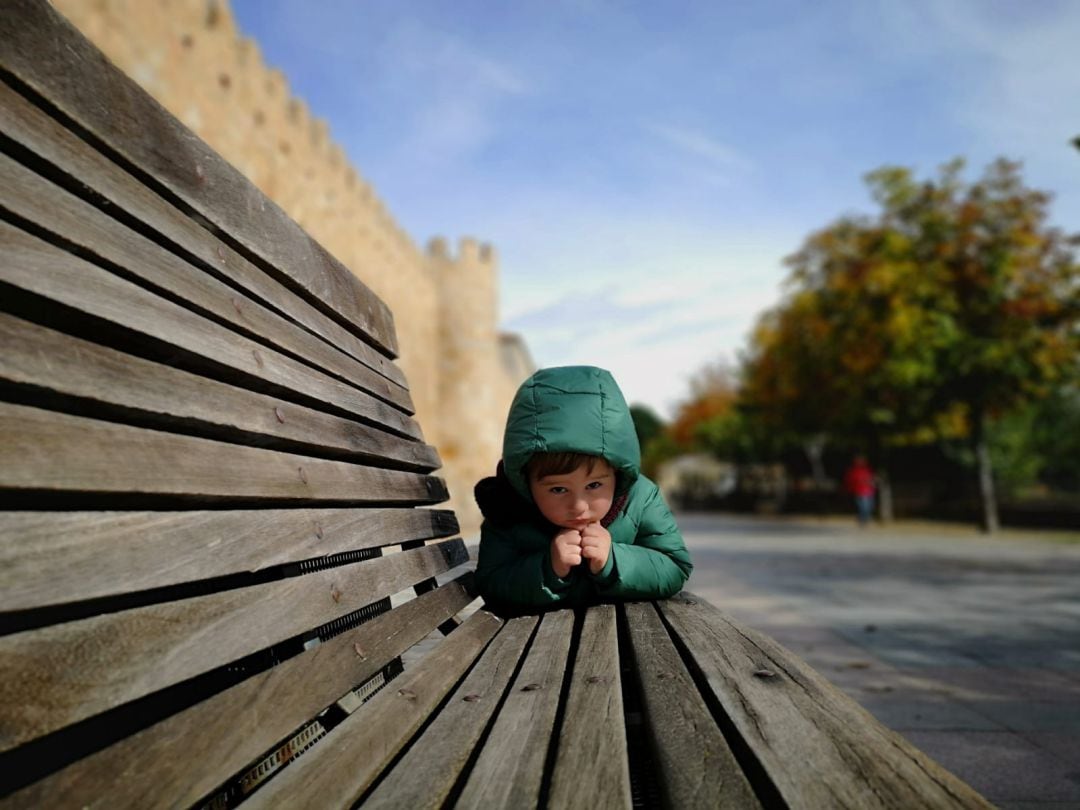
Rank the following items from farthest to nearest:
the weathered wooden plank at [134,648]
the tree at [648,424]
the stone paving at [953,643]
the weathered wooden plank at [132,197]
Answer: the tree at [648,424]
the stone paving at [953,643]
the weathered wooden plank at [132,197]
the weathered wooden plank at [134,648]

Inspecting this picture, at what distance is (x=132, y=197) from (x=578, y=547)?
134cm

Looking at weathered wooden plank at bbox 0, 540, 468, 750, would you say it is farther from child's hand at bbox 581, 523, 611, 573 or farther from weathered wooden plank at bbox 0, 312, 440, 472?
child's hand at bbox 581, 523, 611, 573

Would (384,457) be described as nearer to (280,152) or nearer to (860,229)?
(280,152)

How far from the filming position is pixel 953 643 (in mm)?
4621

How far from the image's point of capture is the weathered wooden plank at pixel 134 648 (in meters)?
0.81

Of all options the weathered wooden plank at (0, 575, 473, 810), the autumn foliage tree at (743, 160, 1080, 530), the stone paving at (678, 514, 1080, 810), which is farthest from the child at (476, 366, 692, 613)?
the autumn foliage tree at (743, 160, 1080, 530)

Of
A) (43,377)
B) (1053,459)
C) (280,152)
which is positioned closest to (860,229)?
(280,152)

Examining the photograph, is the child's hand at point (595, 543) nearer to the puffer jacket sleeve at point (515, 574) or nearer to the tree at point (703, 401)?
the puffer jacket sleeve at point (515, 574)

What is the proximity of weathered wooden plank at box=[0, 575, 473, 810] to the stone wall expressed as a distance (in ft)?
19.2

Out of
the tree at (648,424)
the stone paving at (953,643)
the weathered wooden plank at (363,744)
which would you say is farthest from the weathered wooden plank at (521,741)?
the tree at (648,424)

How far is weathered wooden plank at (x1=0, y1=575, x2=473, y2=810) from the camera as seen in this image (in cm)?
84

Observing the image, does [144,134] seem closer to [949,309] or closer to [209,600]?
[209,600]

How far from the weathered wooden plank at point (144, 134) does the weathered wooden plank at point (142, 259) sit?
0.12m

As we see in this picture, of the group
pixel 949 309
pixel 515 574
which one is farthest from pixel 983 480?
pixel 515 574
